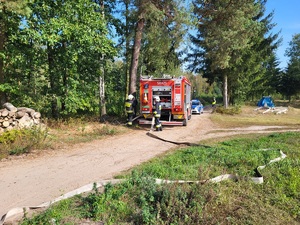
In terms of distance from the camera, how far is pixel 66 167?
681 centimetres

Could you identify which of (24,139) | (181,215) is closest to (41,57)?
(24,139)

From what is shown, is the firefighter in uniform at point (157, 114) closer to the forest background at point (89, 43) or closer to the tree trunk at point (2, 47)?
the forest background at point (89, 43)

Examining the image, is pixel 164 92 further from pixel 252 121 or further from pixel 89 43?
pixel 252 121

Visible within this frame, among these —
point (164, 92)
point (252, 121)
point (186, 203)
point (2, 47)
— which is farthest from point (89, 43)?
point (252, 121)

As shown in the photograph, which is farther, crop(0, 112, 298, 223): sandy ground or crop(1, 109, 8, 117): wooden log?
crop(1, 109, 8, 117): wooden log

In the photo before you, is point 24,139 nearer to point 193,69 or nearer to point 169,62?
point 169,62

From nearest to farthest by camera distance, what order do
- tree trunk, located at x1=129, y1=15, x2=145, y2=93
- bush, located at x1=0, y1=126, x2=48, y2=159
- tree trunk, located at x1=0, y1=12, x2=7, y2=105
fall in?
bush, located at x1=0, y1=126, x2=48, y2=159 < tree trunk, located at x1=0, y1=12, x2=7, y2=105 < tree trunk, located at x1=129, y1=15, x2=145, y2=93

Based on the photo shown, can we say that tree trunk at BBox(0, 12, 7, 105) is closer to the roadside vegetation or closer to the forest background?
the forest background

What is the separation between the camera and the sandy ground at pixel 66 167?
16.6 ft

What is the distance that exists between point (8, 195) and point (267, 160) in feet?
20.2

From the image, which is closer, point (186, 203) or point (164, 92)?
point (186, 203)

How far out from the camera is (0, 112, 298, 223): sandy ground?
505 cm

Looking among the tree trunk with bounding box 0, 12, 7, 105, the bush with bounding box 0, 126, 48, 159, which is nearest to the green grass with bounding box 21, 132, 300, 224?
the bush with bounding box 0, 126, 48, 159

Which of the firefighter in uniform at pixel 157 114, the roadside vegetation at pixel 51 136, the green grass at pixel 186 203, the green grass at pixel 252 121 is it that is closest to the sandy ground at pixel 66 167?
the roadside vegetation at pixel 51 136
